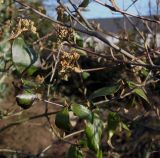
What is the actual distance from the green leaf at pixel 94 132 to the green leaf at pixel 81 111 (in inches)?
1.1

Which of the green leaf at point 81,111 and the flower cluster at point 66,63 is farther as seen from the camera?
the flower cluster at point 66,63

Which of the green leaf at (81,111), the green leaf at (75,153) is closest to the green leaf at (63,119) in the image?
the green leaf at (81,111)

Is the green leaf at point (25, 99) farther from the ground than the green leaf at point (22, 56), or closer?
closer

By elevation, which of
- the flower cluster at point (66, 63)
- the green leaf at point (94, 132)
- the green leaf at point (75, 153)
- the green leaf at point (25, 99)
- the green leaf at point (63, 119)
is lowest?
the green leaf at point (75, 153)

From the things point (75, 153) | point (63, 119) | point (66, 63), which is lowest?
point (75, 153)

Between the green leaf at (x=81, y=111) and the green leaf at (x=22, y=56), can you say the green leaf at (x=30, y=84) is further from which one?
the green leaf at (x=81, y=111)

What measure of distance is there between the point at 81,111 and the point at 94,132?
9 cm

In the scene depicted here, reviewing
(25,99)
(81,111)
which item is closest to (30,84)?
(25,99)

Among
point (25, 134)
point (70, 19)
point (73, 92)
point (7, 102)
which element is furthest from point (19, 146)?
point (70, 19)

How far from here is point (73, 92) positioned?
9.17m

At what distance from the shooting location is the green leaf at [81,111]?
1.35 m

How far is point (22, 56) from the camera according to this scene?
143 centimetres

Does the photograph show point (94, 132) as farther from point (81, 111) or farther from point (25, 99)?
point (25, 99)

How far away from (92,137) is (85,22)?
502mm
